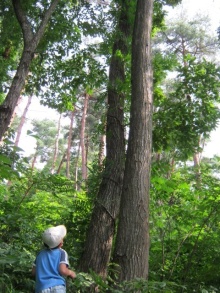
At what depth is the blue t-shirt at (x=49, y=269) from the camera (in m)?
3.36

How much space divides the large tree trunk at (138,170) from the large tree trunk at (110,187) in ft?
4.11

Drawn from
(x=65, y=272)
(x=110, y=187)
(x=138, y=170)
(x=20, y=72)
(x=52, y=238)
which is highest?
(x=20, y=72)

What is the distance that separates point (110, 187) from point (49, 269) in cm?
320

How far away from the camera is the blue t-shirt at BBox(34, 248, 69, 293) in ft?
11.0

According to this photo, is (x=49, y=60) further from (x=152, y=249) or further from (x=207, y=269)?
(x=207, y=269)

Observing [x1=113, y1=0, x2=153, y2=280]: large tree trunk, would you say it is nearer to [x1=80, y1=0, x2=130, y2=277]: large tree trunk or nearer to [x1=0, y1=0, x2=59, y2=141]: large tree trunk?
[x1=80, y1=0, x2=130, y2=277]: large tree trunk

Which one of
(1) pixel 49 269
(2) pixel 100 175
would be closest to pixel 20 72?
(2) pixel 100 175

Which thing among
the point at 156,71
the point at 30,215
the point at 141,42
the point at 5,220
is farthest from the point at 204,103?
the point at 5,220

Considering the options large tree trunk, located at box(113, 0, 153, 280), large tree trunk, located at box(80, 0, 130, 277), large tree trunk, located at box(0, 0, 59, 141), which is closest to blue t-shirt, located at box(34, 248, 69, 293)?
large tree trunk, located at box(113, 0, 153, 280)

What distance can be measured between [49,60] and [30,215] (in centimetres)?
516

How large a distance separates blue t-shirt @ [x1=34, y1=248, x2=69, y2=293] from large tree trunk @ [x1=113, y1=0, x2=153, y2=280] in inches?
49.3

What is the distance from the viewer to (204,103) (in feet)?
24.6

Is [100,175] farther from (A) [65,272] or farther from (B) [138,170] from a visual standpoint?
(A) [65,272]

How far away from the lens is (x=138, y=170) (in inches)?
202
